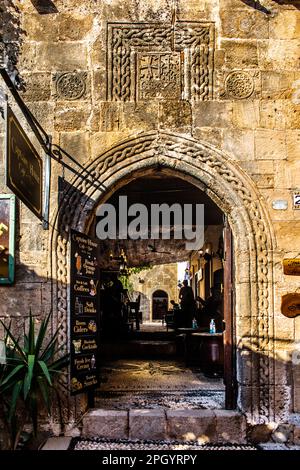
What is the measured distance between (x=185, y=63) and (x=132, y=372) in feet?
16.3

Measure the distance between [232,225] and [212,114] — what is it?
1.25m

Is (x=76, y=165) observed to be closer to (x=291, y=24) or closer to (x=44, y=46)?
(x=44, y=46)

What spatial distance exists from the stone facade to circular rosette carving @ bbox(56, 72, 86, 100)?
0.5 inches

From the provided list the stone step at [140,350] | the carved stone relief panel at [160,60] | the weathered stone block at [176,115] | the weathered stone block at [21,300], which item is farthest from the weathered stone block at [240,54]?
the stone step at [140,350]

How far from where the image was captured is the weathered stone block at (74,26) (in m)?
6.02

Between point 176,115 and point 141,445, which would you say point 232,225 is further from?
point 141,445

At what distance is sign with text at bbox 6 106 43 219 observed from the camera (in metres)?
4.39

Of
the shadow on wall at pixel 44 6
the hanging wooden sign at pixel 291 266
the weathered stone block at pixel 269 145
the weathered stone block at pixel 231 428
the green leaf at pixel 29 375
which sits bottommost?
the weathered stone block at pixel 231 428

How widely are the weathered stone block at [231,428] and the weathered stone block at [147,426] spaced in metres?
0.57

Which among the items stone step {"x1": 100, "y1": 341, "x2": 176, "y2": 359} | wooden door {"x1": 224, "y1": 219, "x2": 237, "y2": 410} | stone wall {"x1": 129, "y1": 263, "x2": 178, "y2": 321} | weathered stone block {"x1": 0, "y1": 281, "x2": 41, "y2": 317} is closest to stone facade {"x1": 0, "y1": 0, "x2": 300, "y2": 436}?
weathered stone block {"x1": 0, "y1": 281, "x2": 41, "y2": 317}

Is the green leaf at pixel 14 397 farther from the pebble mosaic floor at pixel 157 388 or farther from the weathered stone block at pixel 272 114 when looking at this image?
the weathered stone block at pixel 272 114

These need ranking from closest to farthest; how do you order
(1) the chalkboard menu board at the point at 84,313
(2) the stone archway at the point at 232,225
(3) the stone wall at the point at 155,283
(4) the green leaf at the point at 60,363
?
(4) the green leaf at the point at 60,363 → (1) the chalkboard menu board at the point at 84,313 → (2) the stone archway at the point at 232,225 → (3) the stone wall at the point at 155,283

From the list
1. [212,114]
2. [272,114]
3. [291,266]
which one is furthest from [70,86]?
[291,266]

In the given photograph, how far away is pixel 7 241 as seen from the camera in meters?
5.76
